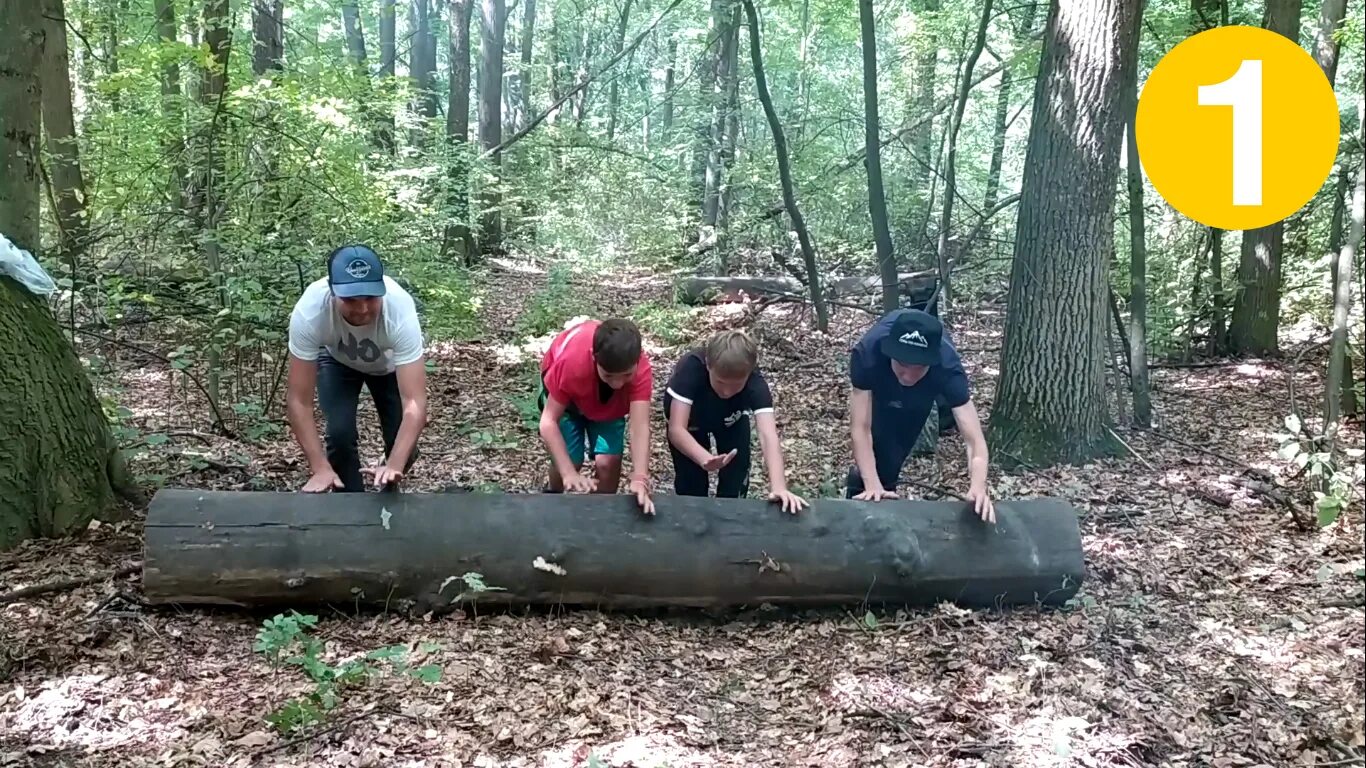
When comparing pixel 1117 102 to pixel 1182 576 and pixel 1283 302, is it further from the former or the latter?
pixel 1283 302

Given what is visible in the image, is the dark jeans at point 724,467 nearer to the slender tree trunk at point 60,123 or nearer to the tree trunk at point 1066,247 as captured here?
the tree trunk at point 1066,247

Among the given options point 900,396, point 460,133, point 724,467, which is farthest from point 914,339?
point 460,133

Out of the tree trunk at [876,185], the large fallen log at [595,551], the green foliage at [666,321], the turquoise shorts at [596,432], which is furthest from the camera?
the green foliage at [666,321]

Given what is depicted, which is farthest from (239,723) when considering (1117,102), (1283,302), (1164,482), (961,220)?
(961,220)

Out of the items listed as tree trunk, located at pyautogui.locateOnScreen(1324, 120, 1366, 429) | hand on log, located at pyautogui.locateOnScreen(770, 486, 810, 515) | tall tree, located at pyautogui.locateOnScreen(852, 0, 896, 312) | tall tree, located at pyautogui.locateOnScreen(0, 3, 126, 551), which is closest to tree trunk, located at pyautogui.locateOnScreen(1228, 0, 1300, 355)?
tall tree, located at pyautogui.locateOnScreen(852, 0, 896, 312)

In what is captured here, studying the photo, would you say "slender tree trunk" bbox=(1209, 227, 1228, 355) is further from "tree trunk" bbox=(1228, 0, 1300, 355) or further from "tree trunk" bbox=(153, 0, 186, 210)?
"tree trunk" bbox=(153, 0, 186, 210)

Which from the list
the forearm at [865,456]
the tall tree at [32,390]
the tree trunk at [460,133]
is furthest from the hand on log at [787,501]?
the tree trunk at [460,133]

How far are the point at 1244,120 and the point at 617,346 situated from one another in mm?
2481

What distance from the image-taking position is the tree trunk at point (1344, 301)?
229 centimetres

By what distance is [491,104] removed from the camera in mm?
16375

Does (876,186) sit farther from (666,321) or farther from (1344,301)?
(1344,301)

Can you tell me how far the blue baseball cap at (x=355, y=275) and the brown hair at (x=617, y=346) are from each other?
3.16ft

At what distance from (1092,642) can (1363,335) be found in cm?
184

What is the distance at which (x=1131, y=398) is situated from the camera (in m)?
8.14
